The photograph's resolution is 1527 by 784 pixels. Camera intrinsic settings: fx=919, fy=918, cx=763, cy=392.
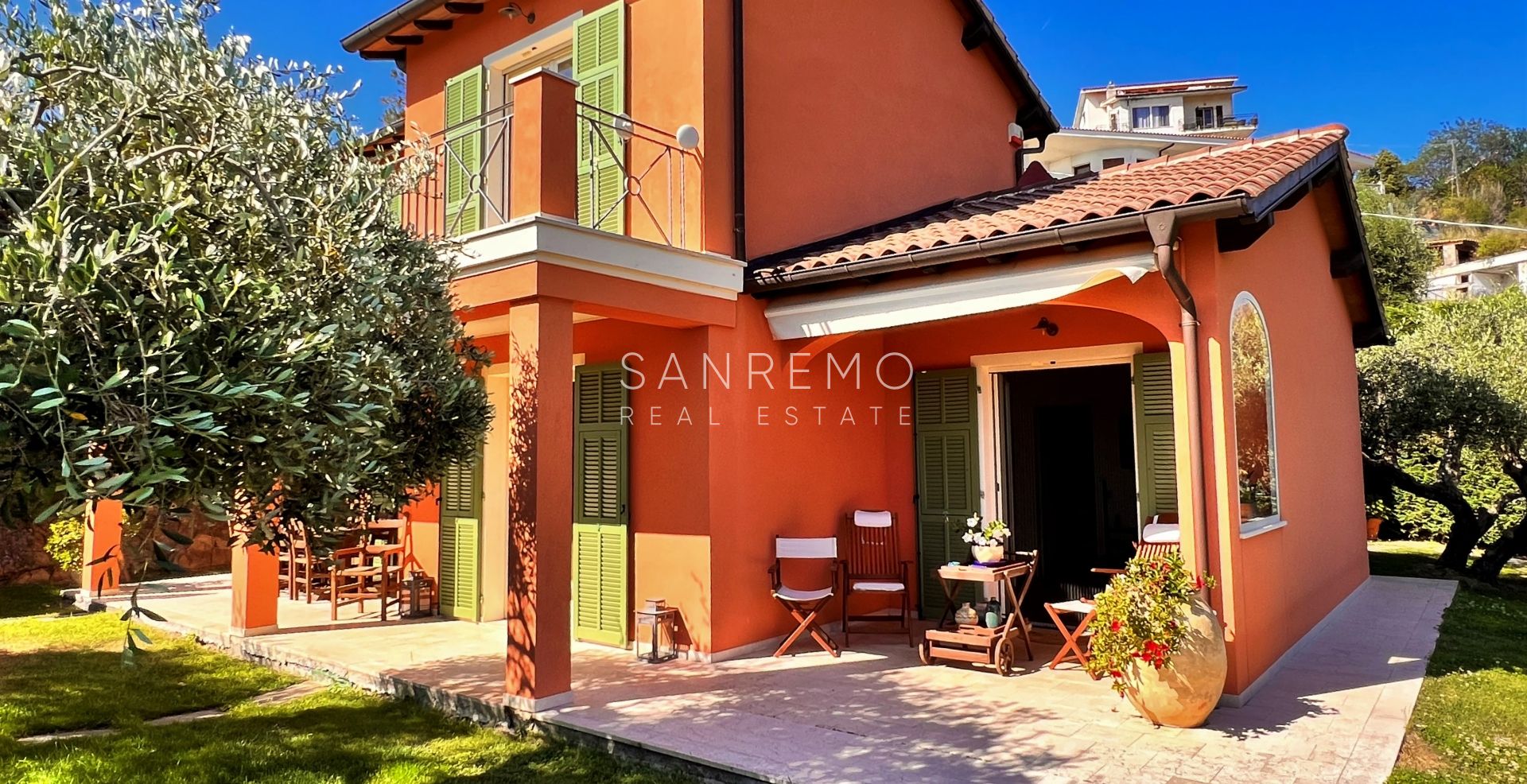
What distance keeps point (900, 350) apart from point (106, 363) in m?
7.95

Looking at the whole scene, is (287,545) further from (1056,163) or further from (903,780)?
(1056,163)

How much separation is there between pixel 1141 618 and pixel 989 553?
6.69 ft

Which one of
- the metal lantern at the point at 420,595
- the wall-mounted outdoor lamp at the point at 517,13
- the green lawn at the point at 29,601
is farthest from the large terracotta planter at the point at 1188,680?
the green lawn at the point at 29,601

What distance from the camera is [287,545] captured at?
5270 mm

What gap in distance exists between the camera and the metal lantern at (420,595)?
34.7ft

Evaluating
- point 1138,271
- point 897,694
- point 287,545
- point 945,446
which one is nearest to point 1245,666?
point 897,694

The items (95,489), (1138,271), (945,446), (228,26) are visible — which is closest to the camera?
(95,489)

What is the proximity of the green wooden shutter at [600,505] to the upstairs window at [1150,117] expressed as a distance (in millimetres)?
54834

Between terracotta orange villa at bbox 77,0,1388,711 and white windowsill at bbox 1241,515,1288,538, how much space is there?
0.14 feet

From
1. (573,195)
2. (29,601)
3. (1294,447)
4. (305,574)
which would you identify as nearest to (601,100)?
(573,195)

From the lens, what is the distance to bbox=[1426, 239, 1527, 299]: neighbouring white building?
1540 inches

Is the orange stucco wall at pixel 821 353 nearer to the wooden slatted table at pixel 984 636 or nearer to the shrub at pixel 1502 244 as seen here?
the wooden slatted table at pixel 984 636

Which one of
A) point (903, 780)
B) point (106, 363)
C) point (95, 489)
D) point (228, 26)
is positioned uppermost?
point (228, 26)

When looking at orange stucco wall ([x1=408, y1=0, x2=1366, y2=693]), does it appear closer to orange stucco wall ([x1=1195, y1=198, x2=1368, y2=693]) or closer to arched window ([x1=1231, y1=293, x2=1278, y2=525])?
orange stucco wall ([x1=1195, y1=198, x2=1368, y2=693])
